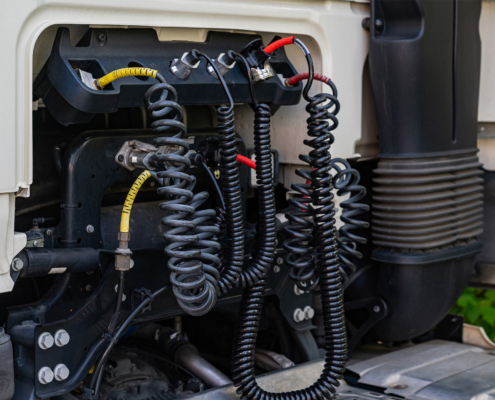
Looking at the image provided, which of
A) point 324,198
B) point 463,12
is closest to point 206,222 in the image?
point 324,198

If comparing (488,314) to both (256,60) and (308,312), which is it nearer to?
(308,312)

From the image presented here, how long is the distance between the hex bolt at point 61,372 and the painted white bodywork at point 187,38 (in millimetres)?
227

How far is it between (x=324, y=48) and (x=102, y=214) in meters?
0.81

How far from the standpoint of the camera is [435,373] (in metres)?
2.00

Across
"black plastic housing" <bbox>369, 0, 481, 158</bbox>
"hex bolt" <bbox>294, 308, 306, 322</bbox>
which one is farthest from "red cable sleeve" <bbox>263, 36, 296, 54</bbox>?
"hex bolt" <bbox>294, 308, 306, 322</bbox>

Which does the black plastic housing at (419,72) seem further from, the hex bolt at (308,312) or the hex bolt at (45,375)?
the hex bolt at (45,375)

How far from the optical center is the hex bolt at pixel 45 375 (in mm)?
1416

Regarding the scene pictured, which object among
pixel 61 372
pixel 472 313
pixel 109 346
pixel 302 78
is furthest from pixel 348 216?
pixel 472 313

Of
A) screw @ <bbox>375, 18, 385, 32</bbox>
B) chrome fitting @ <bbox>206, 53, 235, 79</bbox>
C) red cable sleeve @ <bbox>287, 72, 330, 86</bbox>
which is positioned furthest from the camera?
screw @ <bbox>375, 18, 385, 32</bbox>

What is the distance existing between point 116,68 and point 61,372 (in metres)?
0.70

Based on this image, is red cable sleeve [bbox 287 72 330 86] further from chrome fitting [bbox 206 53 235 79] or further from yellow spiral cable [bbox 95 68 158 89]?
yellow spiral cable [bbox 95 68 158 89]

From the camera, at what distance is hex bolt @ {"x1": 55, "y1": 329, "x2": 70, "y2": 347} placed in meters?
1.44

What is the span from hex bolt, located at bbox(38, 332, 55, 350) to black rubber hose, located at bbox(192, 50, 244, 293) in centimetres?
41

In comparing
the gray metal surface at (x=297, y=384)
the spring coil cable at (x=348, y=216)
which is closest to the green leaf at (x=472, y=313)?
the gray metal surface at (x=297, y=384)
